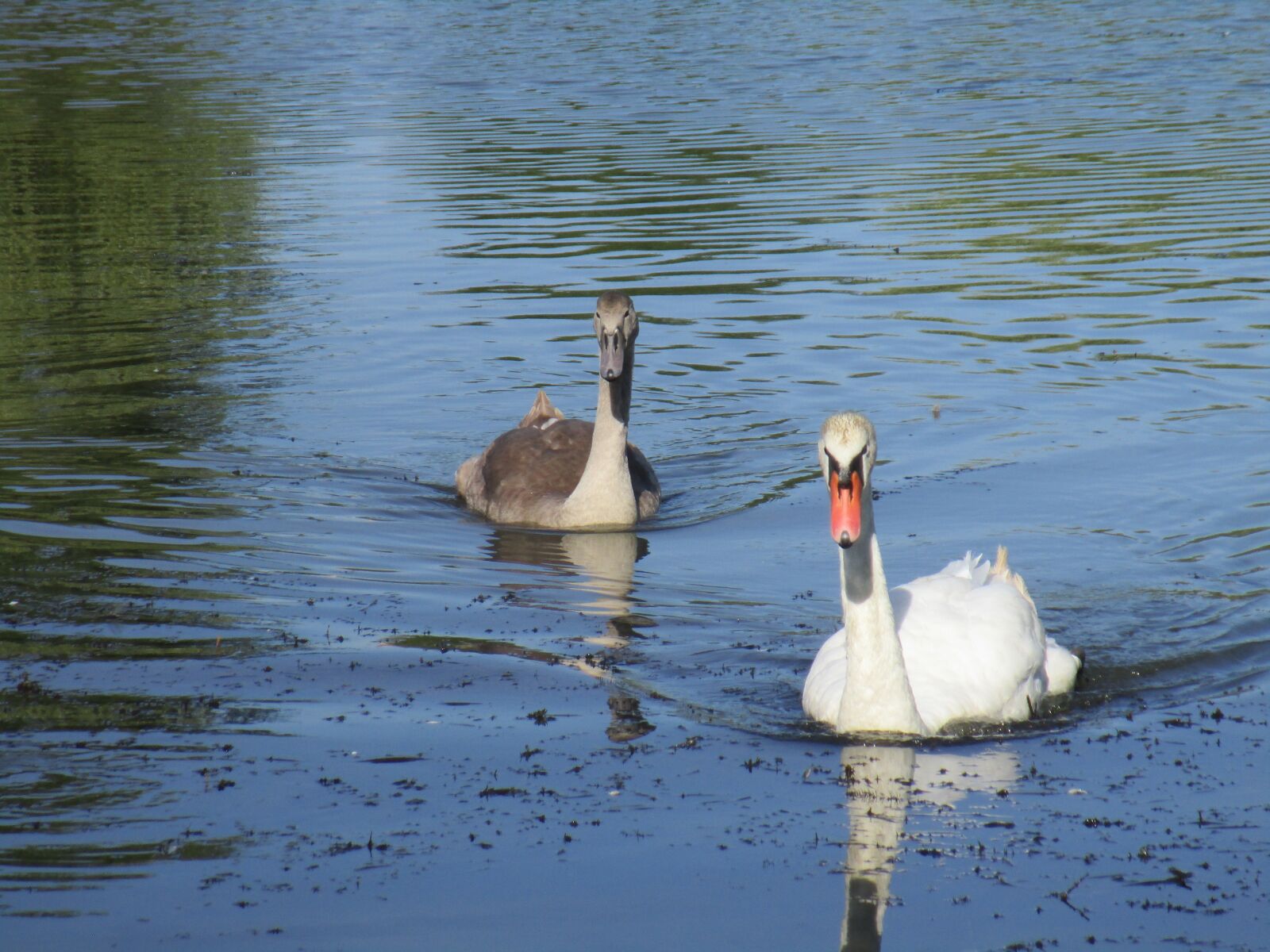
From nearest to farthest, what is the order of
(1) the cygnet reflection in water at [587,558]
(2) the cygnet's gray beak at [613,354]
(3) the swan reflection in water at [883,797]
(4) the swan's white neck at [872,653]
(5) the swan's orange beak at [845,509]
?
(3) the swan reflection in water at [883,797] → (5) the swan's orange beak at [845,509] → (4) the swan's white neck at [872,653] → (1) the cygnet reflection in water at [587,558] → (2) the cygnet's gray beak at [613,354]

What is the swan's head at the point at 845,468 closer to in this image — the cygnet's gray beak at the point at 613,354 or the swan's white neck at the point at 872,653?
the swan's white neck at the point at 872,653

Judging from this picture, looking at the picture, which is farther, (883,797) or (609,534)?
(609,534)

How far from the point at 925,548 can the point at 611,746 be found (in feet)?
13.0

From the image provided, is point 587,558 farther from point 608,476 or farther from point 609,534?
point 608,476

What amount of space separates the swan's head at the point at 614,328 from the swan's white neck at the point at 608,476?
0.11 m

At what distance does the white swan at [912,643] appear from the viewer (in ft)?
23.5

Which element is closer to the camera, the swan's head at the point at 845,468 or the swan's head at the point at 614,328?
the swan's head at the point at 845,468

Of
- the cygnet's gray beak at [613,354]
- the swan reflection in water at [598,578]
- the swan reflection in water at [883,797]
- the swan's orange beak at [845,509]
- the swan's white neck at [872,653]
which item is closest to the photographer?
the swan reflection in water at [883,797]

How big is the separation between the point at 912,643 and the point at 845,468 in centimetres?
137

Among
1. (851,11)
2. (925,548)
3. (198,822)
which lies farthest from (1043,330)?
(851,11)

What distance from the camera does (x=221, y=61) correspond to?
133 ft

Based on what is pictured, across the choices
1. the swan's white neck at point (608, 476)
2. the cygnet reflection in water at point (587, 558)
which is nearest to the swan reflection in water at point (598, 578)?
the cygnet reflection in water at point (587, 558)

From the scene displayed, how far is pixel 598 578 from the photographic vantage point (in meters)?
10.6

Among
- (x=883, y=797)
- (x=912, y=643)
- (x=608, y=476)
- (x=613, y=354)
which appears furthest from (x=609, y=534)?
(x=883, y=797)
